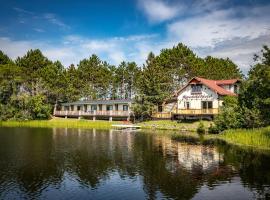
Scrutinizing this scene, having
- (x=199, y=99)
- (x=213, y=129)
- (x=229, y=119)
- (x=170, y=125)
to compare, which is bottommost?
(x=213, y=129)

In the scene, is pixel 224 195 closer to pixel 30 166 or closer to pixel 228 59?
pixel 30 166

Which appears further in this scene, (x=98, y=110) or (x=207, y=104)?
(x=98, y=110)

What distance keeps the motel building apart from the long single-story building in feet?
28.0

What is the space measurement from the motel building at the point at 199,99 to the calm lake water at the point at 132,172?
23.4 metres

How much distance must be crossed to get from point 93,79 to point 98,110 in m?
22.3

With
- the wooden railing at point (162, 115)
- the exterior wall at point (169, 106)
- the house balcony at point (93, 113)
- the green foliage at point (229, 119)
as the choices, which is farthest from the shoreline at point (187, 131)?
the house balcony at point (93, 113)

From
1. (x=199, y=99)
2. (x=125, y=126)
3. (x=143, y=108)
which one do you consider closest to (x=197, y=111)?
(x=199, y=99)

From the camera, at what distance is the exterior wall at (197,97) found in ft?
198

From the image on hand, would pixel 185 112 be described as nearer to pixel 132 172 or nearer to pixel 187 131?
pixel 187 131

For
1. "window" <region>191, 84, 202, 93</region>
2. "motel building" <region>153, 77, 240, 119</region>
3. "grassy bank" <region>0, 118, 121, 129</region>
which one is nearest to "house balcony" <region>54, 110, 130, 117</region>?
"grassy bank" <region>0, 118, 121, 129</region>

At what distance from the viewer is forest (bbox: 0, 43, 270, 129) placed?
68.8 meters

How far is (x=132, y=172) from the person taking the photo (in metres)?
24.1

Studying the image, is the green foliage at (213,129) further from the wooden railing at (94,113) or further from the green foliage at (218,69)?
the green foliage at (218,69)

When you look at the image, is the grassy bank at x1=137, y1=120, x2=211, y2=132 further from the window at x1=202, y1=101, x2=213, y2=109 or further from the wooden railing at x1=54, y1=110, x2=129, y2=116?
the wooden railing at x1=54, y1=110, x2=129, y2=116
